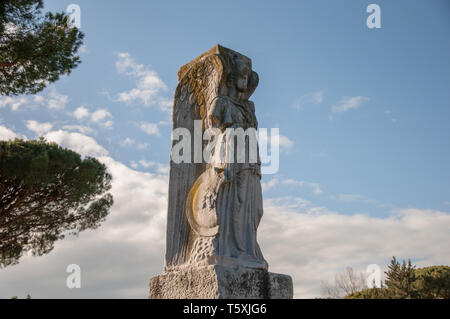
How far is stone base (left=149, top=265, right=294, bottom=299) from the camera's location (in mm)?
4074

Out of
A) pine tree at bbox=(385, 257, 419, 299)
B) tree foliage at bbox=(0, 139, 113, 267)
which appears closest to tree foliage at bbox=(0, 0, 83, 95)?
tree foliage at bbox=(0, 139, 113, 267)

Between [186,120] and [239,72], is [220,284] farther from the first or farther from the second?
[239,72]

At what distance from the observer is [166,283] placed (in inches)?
176

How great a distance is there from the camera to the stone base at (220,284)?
4074mm

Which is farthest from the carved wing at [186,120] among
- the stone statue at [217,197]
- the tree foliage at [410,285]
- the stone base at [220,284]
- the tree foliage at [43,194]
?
the tree foliage at [410,285]

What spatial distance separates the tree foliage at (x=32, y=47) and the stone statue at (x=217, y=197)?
18.0ft

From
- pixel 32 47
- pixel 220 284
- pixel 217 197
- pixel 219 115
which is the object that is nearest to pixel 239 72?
pixel 219 115

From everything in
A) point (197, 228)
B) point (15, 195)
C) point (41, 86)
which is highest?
point (41, 86)

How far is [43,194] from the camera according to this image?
13.1 meters

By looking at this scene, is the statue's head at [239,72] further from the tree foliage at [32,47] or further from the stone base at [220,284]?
the tree foliage at [32,47]
